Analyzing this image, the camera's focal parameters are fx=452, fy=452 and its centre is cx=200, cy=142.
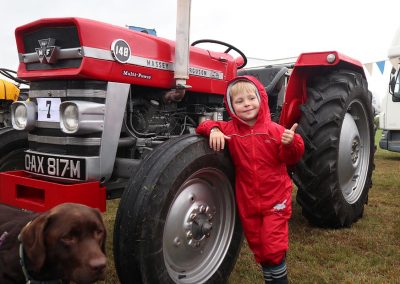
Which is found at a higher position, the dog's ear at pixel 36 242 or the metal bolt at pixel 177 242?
the dog's ear at pixel 36 242

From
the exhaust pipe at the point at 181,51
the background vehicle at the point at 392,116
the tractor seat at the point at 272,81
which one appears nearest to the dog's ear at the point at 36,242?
the exhaust pipe at the point at 181,51

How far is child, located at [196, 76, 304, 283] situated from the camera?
254 centimetres

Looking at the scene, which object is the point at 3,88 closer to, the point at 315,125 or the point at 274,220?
the point at 315,125

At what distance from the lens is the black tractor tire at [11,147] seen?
137 inches

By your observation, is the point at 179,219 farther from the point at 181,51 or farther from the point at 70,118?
the point at 181,51

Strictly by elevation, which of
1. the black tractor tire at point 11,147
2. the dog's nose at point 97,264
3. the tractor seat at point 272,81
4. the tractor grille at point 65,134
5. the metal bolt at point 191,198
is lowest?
the dog's nose at point 97,264

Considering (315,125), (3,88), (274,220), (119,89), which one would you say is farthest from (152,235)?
(3,88)

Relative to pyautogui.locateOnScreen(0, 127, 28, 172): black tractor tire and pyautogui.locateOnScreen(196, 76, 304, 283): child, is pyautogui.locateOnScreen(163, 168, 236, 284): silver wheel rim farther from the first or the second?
pyautogui.locateOnScreen(0, 127, 28, 172): black tractor tire

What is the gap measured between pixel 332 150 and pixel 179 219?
1.62m

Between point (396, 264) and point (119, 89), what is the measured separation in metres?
2.25

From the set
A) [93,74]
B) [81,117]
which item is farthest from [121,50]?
[81,117]

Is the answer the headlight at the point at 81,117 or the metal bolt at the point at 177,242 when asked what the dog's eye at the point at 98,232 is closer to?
the metal bolt at the point at 177,242

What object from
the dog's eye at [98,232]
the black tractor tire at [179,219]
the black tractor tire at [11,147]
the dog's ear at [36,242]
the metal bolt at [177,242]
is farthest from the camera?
the black tractor tire at [11,147]

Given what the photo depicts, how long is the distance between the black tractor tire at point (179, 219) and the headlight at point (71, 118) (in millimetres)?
575
